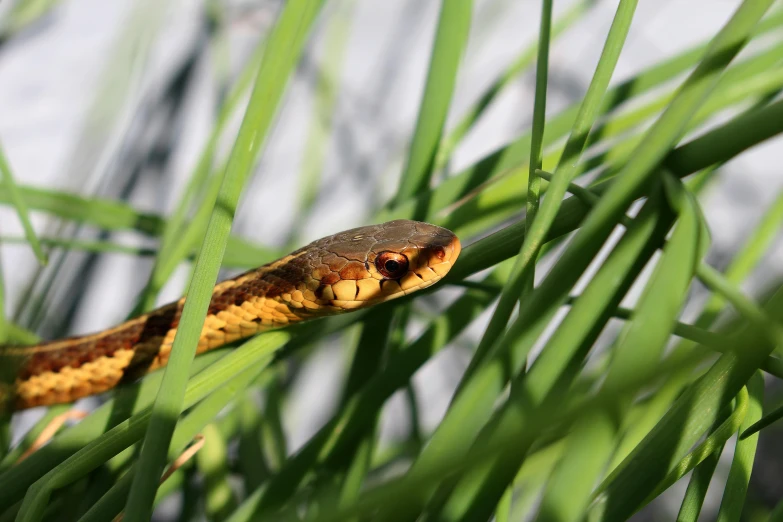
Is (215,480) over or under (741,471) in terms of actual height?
over

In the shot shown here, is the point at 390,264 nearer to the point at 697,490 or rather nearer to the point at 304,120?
the point at 697,490

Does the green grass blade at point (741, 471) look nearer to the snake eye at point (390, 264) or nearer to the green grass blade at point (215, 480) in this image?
the snake eye at point (390, 264)

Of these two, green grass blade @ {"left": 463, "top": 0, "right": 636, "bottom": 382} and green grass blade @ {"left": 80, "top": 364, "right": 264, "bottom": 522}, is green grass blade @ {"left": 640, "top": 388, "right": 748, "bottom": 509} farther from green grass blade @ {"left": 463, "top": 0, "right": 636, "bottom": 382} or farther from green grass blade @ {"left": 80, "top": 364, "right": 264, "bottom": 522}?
green grass blade @ {"left": 80, "top": 364, "right": 264, "bottom": 522}

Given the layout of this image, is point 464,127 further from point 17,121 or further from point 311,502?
A: point 17,121

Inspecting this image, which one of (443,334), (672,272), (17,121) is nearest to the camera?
(672,272)

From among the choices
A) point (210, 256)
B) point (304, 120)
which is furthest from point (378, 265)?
point (304, 120)

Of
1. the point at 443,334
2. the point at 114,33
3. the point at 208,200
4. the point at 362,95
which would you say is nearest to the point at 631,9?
the point at 443,334

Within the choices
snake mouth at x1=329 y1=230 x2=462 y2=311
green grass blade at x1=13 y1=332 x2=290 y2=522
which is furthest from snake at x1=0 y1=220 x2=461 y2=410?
green grass blade at x1=13 y1=332 x2=290 y2=522
